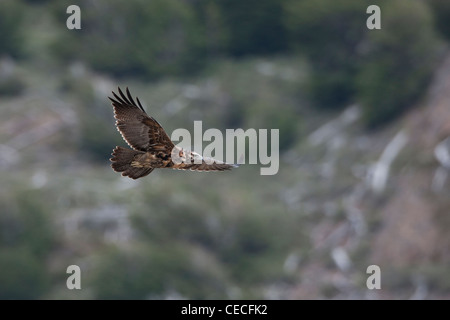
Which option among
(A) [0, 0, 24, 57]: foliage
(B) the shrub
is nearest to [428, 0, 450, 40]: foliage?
(B) the shrub

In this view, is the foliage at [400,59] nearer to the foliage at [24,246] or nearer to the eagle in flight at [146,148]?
the foliage at [24,246]

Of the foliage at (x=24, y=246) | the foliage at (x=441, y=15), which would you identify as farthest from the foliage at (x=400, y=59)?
the foliage at (x=24, y=246)

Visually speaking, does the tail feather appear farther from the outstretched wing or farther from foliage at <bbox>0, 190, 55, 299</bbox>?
foliage at <bbox>0, 190, 55, 299</bbox>

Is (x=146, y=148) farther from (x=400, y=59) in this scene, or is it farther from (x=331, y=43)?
(x=331, y=43)

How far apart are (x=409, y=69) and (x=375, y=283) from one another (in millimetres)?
15885

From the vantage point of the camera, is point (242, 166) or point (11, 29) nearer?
point (242, 166)

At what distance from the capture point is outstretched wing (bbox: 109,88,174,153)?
15.1 m

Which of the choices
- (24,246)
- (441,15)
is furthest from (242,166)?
(441,15)

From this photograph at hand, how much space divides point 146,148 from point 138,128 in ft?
0.91

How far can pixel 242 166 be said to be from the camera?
46.4 metres

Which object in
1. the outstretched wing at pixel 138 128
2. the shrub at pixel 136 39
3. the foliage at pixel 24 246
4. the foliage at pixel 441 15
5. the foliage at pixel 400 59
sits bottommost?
the outstretched wing at pixel 138 128

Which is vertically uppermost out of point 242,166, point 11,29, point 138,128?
point 11,29

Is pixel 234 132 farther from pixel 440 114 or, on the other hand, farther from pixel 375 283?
pixel 375 283

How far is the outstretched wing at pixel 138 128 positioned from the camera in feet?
49.5
